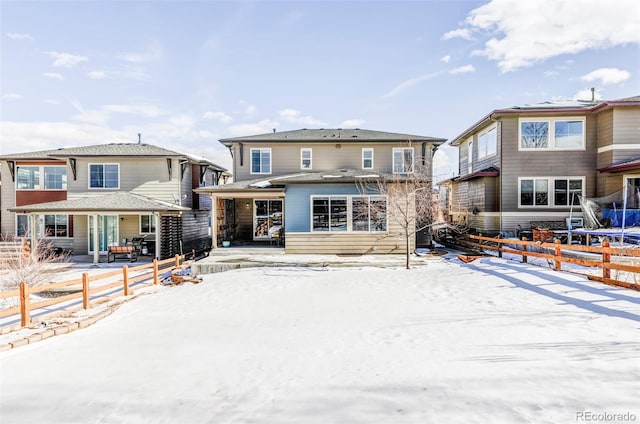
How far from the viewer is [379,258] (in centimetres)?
1345

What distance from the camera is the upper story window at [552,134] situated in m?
15.5

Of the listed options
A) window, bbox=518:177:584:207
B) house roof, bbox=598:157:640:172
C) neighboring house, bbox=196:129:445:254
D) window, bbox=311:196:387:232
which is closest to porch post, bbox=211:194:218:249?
neighboring house, bbox=196:129:445:254

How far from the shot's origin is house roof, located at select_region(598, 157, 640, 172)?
42.9 ft

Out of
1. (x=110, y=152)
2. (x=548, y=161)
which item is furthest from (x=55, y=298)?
(x=548, y=161)

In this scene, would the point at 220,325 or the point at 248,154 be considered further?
the point at 248,154

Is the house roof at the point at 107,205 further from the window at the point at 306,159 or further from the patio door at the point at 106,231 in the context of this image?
the window at the point at 306,159

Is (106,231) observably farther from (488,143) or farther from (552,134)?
(552,134)

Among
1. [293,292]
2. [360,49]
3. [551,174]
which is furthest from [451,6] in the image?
[293,292]

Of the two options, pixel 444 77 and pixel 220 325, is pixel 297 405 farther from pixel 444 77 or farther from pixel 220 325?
pixel 444 77

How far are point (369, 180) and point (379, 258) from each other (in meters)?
3.50

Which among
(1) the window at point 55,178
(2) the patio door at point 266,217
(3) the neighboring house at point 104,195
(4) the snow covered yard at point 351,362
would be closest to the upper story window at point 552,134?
(4) the snow covered yard at point 351,362

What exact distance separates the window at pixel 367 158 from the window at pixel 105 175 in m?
13.6

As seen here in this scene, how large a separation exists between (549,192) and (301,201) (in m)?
12.3

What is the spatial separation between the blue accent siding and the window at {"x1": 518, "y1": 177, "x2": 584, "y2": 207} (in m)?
9.15
